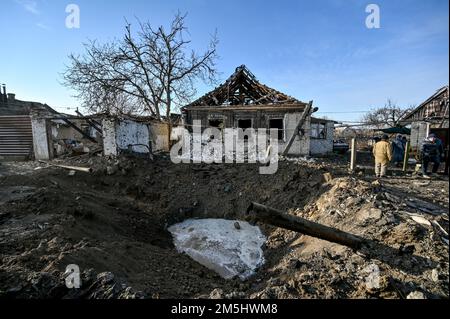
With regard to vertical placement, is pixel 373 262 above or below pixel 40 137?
below

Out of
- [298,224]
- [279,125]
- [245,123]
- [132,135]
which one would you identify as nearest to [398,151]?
[279,125]

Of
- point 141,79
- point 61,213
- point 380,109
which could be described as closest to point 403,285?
point 61,213

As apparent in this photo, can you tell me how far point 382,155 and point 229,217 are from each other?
536cm

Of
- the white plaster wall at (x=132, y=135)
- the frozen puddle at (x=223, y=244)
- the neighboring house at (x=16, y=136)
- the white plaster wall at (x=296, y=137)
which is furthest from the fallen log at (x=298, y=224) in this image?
the neighboring house at (x=16, y=136)

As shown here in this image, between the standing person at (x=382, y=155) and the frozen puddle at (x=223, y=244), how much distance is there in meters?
4.77

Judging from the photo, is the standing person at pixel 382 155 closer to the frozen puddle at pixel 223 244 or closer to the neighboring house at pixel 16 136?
the frozen puddle at pixel 223 244

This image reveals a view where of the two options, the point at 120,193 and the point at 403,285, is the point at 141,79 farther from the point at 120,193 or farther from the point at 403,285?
the point at 403,285

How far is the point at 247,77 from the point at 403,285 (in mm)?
13600

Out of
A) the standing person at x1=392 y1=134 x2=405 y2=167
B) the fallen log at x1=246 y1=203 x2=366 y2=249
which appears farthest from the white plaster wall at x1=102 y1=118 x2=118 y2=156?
the standing person at x1=392 y1=134 x2=405 y2=167

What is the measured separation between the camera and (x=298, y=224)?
298cm

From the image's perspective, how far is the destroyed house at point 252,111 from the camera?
13594mm

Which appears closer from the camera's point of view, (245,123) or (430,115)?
(245,123)

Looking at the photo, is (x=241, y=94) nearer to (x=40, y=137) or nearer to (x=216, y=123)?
(x=216, y=123)
